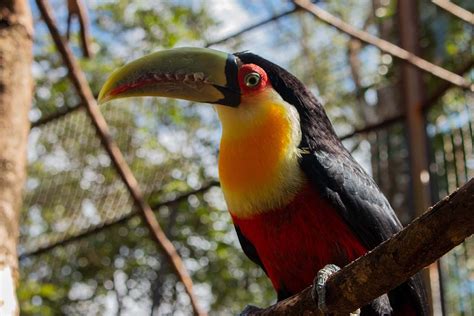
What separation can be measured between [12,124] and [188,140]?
Result: 3370mm

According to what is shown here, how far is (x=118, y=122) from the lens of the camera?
19.9 ft

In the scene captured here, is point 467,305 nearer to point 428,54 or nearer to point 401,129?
point 401,129

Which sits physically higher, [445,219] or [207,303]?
[207,303]

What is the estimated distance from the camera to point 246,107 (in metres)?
2.95

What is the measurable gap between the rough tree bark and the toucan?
0.37 meters

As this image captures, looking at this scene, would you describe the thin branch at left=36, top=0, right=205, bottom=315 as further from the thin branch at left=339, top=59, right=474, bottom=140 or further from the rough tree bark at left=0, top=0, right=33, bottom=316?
the thin branch at left=339, top=59, right=474, bottom=140

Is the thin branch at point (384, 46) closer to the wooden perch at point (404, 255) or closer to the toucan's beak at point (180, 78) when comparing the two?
the toucan's beak at point (180, 78)

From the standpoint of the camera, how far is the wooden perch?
1714mm

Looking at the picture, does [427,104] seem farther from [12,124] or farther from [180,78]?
[12,124]

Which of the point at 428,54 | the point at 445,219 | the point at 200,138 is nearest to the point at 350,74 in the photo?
the point at 428,54

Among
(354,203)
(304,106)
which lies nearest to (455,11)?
(304,106)

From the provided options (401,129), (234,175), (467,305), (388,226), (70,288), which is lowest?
(467,305)

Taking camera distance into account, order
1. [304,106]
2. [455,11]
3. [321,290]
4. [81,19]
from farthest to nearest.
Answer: [455,11], [81,19], [304,106], [321,290]

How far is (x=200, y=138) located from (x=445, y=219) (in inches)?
176
